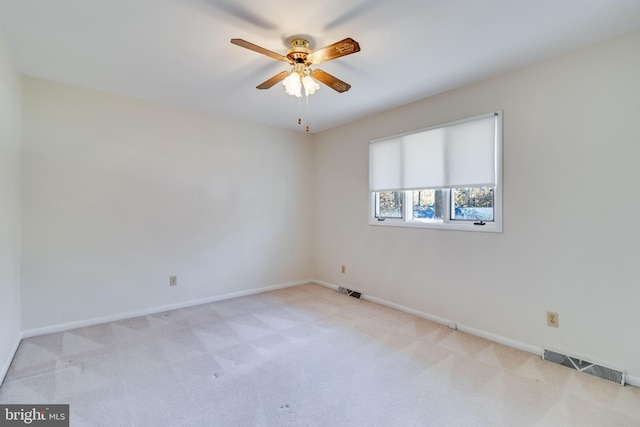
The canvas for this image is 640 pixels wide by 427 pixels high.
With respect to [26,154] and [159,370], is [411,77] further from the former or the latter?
[26,154]

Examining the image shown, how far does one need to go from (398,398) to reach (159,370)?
5.74 feet

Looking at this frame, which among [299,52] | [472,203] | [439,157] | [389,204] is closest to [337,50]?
[299,52]

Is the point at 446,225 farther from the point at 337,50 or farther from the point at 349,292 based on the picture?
the point at 337,50

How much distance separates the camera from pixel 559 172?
2.36 meters

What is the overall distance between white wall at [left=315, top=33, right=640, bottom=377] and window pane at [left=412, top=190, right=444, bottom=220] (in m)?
0.24

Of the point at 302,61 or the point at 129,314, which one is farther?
the point at 129,314

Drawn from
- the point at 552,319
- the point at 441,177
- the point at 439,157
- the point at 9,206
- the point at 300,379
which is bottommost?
the point at 300,379

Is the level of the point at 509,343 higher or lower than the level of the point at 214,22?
lower

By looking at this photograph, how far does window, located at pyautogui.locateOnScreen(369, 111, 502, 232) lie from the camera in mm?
2770

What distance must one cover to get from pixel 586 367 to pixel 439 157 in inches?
82.9

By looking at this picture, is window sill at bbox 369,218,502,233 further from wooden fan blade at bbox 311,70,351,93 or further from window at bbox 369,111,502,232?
wooden fan blade at bbox 311,70,351,93

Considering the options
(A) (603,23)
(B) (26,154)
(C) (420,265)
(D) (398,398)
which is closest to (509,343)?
(C) (420,265)

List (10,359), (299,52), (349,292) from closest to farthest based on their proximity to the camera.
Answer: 1. (299,52)
2. (10,359)
3. (349,292)

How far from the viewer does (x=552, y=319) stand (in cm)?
241
